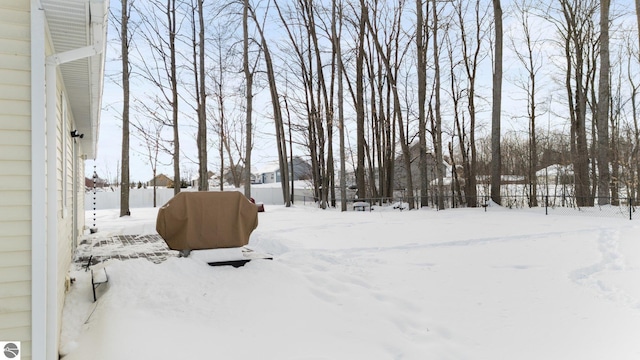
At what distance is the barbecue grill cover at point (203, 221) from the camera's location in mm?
6004

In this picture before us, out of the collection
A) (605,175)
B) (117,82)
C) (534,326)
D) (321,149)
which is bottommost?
(534,326)

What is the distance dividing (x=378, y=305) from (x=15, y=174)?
3.65 meters

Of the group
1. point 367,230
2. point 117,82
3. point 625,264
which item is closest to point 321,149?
point 117,82

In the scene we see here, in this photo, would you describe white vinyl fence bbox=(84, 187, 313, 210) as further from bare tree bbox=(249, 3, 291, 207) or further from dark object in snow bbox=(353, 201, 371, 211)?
dark object in snow bbox=(353, 201, 371, 211)

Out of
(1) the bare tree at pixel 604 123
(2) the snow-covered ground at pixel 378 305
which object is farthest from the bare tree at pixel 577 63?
(2) the snow-covered ground at pixel 378 305

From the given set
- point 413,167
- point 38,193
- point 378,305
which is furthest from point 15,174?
point 413,167

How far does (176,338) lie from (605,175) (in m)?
13.6

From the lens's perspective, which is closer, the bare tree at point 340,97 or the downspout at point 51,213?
the downspout at point 51,213

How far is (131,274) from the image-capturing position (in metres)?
5.11

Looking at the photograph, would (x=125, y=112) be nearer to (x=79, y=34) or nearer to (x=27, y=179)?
(x=79, y=34)

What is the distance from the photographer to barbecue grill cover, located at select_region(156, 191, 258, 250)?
6004mm

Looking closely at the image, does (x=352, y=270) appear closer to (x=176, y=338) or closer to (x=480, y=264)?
(x=480, y=264)

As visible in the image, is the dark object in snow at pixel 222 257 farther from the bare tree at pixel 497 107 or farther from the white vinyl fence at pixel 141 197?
the white vinyl fence at pixel 141 197

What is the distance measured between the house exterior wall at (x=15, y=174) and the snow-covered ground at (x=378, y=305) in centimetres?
82
